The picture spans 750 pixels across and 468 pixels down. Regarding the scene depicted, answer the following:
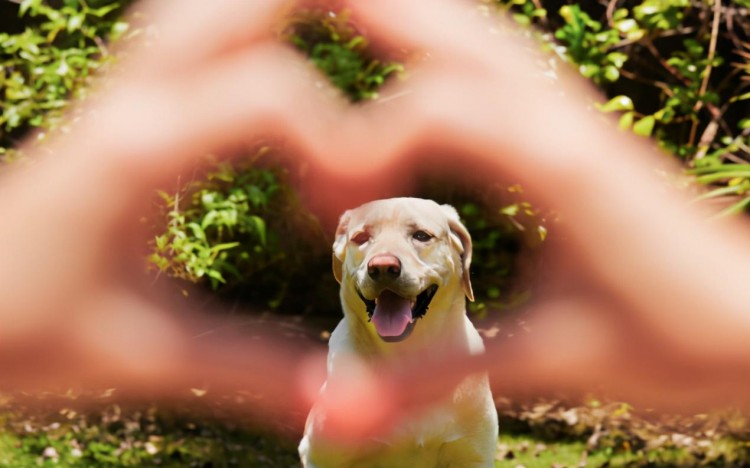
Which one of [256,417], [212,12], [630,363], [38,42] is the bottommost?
[256,417]

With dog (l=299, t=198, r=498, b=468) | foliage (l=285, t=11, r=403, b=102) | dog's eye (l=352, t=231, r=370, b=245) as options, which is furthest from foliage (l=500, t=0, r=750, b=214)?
dog's eye (l=352, t=231, r=370, b=245)

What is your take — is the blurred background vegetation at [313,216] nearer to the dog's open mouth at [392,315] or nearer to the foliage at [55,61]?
the foliage at [55,61]

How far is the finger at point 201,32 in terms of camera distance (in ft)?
13.5

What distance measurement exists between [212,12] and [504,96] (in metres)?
1.25

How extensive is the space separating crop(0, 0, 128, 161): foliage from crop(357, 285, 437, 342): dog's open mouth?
2.14 metres

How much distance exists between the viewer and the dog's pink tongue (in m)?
2.96

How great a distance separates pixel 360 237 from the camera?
3117mm

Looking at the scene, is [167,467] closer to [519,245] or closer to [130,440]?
[130,440]

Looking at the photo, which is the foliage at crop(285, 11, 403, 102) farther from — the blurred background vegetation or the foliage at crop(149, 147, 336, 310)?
the foliage at crop(149, 147, 336, 310)

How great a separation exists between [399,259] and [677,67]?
3.21m

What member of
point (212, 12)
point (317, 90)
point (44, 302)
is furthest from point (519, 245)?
point (44, 302)

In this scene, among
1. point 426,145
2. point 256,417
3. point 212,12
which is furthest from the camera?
point 256,417

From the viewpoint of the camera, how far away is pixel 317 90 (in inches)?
176

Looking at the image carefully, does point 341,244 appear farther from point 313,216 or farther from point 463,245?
point 313,216
